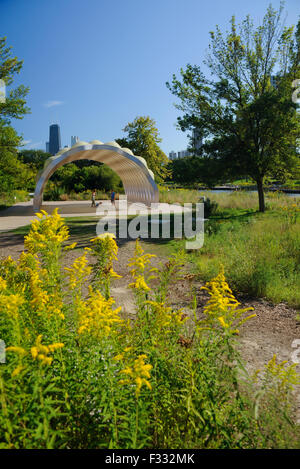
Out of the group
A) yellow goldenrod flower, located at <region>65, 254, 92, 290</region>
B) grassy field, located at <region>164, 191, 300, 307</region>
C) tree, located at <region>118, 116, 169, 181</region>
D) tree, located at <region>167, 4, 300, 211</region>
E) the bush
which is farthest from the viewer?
tree, located at <region>118, 116, 169, 181</region>

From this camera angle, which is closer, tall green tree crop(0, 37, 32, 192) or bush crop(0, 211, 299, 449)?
bush crop(0, 211, 299, 449)

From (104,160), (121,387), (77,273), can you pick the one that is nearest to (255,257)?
(77,273)

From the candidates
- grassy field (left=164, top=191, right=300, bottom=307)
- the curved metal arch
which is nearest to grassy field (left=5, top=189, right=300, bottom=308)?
grassy field (left=164, top=191, right=300, bottom=307)

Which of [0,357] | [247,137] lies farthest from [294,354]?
[247,137]

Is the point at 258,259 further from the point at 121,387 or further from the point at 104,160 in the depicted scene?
the point at 104,160

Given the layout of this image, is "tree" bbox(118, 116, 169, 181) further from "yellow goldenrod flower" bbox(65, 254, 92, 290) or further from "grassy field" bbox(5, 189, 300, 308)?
"yellow goldenrod flower" bbox(65, 254, 92, 290)

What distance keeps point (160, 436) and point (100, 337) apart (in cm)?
77

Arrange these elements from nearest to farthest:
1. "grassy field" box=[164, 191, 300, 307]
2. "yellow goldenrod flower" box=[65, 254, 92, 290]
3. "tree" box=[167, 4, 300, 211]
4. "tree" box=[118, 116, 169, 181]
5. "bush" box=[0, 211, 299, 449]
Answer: "bush" box=[0, 211, 299, 449] < "yellow goldenrod flower" box=[65, 254, 92, 290] < "grassy field" box=[164, 191, 300, 307] < "tree" box=[167, 4, 300, 211] < "tree" box=[118, 116, 169, 181]

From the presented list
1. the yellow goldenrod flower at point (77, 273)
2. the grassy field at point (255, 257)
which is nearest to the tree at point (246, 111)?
the grassy field at point (255, 257)

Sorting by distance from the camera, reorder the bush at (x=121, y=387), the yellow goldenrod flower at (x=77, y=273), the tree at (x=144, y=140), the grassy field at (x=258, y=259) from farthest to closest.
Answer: the tree at (x=144, y=140), the grassy field at (x=258, y=259), the yellow goldenrod flower at (x=77, y=273), the bush at (x=121, y=387)

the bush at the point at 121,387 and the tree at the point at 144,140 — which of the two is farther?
the tree at the point at 144,140

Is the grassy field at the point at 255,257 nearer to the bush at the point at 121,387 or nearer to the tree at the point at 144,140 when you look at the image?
the bush at the point at 121,387
